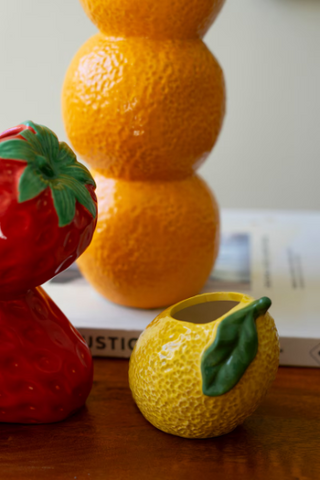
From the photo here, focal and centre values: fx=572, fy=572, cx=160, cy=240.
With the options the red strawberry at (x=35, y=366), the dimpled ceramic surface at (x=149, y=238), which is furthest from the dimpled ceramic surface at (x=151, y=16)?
the red strawberry at (x=35, y=366)

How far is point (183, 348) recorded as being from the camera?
34 cm

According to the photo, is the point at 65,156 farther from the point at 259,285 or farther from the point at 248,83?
the point at 248,83

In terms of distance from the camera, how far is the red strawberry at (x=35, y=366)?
37 cm

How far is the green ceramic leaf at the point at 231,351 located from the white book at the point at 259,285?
14 cm

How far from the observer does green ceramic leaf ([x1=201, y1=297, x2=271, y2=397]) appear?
328 mm

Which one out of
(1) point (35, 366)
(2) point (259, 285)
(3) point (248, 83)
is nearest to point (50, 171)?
(1) point (35, 366)

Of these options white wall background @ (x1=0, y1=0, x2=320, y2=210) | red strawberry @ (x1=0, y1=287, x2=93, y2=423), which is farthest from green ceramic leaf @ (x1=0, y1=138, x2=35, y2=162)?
white wall background @ (x1=0, y1=0, x2=320, y2=210)

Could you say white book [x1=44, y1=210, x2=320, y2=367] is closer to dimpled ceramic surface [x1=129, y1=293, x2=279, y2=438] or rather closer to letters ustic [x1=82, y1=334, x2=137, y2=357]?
letters ustic [x1=82, y1=334, x2=137, y2=357]

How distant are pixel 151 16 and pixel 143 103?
0.07 m

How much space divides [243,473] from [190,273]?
213 mm

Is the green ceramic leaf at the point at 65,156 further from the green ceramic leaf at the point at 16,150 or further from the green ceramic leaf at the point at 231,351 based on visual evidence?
the green ceramic leaf at the point at 231,351

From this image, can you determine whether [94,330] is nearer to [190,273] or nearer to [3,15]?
[190,273]

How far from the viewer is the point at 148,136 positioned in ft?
1.51

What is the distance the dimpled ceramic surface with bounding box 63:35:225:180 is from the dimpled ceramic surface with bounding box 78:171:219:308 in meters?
0.02
